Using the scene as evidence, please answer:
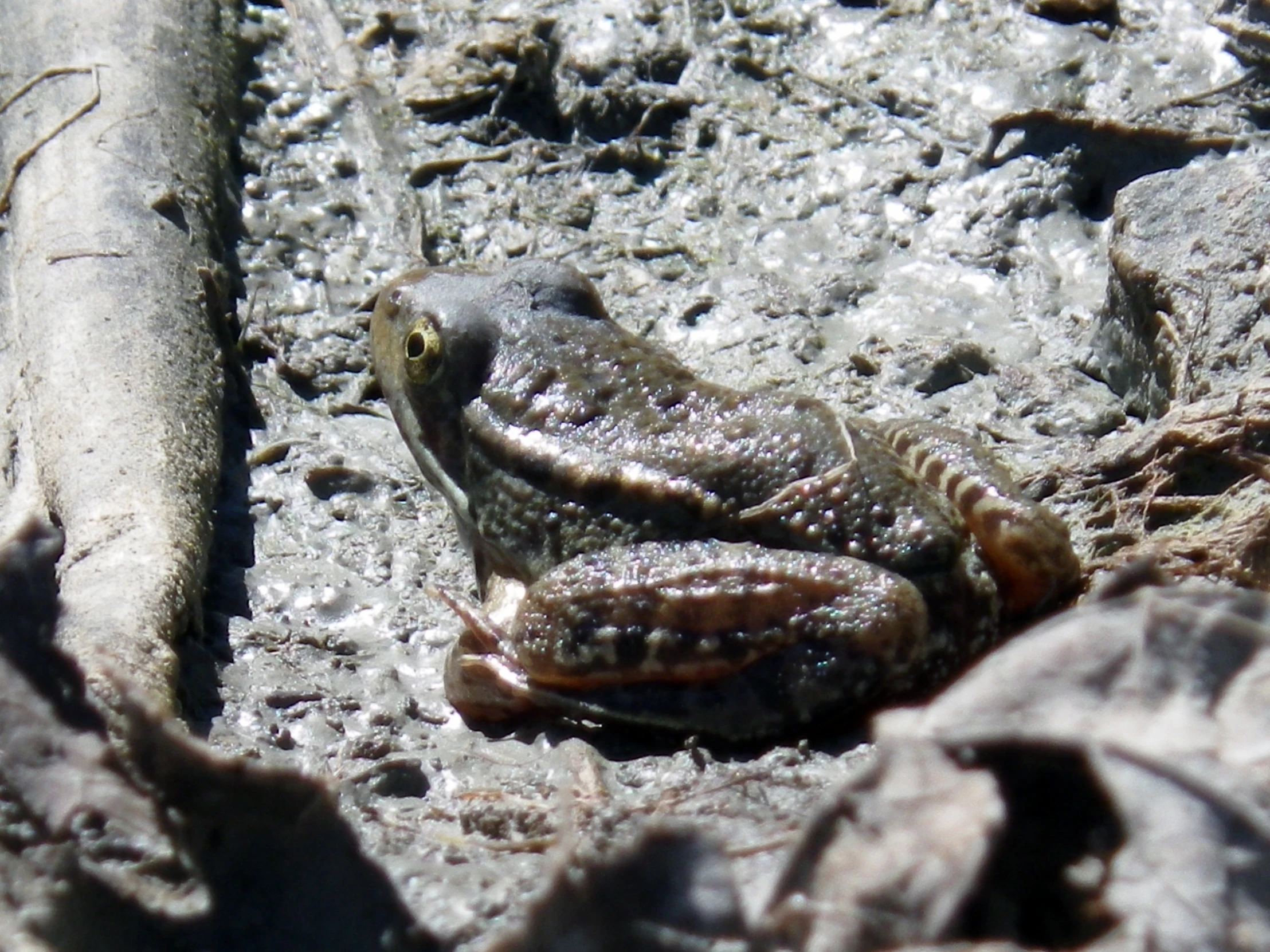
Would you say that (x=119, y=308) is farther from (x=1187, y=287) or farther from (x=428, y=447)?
(x=1187, y=287)

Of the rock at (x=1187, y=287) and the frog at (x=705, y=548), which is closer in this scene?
the frog at (x=705, y=548)

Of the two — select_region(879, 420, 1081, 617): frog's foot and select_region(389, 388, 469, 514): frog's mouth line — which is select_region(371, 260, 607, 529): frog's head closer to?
select_region(389, 388, 469, 514): frog's mouth line

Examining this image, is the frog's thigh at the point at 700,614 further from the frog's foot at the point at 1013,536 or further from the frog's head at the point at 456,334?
the frog's head at the point at 456,334

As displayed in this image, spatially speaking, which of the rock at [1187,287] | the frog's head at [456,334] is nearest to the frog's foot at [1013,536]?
the rock at [1187,287]

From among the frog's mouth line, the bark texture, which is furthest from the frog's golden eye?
the bark texture

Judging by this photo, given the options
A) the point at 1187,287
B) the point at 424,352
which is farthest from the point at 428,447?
the point at 1187,287

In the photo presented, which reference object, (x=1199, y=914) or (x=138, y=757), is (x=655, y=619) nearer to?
(x=138, y=757)

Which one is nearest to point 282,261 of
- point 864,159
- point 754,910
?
point 864,159
